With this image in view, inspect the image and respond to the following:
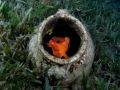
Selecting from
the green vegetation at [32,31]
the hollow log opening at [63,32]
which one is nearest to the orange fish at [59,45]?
the hollow log opening at [63,32]

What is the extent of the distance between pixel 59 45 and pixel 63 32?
181mm

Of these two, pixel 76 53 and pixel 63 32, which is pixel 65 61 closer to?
pixel 76 53

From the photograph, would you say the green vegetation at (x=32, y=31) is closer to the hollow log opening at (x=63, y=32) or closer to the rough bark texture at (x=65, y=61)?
the rough bark texture at (x=65, y=61)

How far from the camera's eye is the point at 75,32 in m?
4.13

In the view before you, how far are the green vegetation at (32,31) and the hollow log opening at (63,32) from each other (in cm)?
29

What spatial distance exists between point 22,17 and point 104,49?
106 centimetres

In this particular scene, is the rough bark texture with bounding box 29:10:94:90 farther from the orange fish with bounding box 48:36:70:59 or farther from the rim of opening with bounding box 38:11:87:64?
the orange fish with bounding box 48:36:70:59

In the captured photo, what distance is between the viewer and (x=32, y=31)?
450 centimetres

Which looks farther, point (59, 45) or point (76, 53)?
point (59, 45)

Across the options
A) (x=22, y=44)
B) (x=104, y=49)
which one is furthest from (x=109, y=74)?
(x=22, y=44)

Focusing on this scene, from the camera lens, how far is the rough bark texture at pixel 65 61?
384 centimetres

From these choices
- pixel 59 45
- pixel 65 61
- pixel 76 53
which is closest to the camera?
pixel 65 61

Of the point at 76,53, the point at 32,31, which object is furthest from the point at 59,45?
the point at 32,31

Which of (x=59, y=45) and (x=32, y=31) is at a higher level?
(x=32, y=31)
